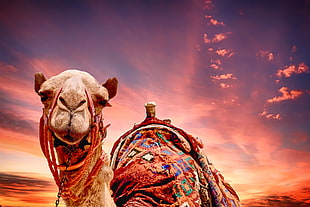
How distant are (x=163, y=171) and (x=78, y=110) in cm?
173

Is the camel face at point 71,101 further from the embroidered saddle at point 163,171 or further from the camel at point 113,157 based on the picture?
the embroidered saddle at point 163,171

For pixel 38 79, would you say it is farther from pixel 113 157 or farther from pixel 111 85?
pixel 113 157

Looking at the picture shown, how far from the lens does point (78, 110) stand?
1340 mm

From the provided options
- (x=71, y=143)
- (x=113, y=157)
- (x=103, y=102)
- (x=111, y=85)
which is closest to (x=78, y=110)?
(x=71, y=143)

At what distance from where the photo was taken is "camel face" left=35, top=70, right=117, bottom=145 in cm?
129

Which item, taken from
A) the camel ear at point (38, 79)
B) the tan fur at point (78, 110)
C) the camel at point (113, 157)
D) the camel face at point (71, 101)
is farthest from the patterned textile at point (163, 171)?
the camel ear at point (38, 79)

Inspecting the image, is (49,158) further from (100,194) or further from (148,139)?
Result: (148,139)

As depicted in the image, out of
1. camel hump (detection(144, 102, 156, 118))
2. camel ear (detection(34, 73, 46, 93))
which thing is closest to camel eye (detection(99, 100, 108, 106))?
camel ear (detection(34, 73, 46, 93))

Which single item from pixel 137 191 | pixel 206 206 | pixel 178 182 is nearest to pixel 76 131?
pixel 137 191

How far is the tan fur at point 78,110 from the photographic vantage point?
130cm

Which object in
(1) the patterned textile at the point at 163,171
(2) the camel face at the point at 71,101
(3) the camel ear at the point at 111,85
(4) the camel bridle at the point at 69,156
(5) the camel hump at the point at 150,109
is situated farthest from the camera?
(5) the camel hump at the point at 150,109

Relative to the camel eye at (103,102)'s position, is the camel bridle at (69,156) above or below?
below

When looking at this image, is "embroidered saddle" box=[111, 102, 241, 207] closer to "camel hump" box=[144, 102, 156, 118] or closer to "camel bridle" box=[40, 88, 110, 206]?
"camel hump" box=[144, 102, 156, 118]

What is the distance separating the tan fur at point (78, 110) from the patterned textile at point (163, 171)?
893 millimetres
